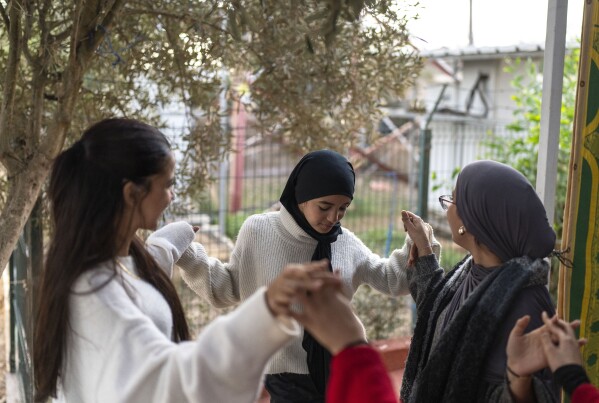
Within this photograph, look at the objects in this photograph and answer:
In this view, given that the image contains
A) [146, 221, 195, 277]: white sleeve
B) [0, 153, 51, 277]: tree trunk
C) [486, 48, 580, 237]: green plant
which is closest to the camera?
[146, 221, 195, 277]: white sleeve

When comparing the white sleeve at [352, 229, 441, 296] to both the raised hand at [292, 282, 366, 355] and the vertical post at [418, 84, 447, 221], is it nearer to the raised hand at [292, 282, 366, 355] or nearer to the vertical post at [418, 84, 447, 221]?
the raised hand at [292, 282, 366, 355]

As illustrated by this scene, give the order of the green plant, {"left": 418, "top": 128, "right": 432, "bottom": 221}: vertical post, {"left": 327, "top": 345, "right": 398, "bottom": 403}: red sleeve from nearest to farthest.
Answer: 1. {"left": 327, "top": 345, "right": 398, "bottom": 403}: red sleeve
2. {"left": 418, "top": 128, "right": 432, "bottom": 221}: vertical post
3. the green plant

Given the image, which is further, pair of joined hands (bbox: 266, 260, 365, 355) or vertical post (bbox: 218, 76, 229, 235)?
vertical post (bbox: 218, 76, 229, 235)

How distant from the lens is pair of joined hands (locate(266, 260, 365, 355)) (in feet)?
4.97

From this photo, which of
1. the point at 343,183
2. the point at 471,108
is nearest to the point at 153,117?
the point at 343,183

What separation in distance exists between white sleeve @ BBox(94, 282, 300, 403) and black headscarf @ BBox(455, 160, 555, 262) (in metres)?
0.84

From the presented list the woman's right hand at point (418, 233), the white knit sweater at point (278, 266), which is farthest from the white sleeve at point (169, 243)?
the woman's right hand at point (418, 233)

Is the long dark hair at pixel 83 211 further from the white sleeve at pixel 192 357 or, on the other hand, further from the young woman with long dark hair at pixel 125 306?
the white sleeve at pixel 192 357

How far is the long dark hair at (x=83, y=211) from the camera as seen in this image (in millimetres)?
1774

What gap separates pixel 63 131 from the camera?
273 centimetres

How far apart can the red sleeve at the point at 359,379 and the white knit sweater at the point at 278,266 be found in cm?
122

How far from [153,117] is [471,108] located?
11567mm

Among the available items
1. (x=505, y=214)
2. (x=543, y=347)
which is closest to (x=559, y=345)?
(x=543, y=347)

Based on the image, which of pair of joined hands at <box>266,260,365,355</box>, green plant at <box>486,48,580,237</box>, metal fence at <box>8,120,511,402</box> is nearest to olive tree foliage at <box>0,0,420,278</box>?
metal fence at <box>8,120,511,402</box>
